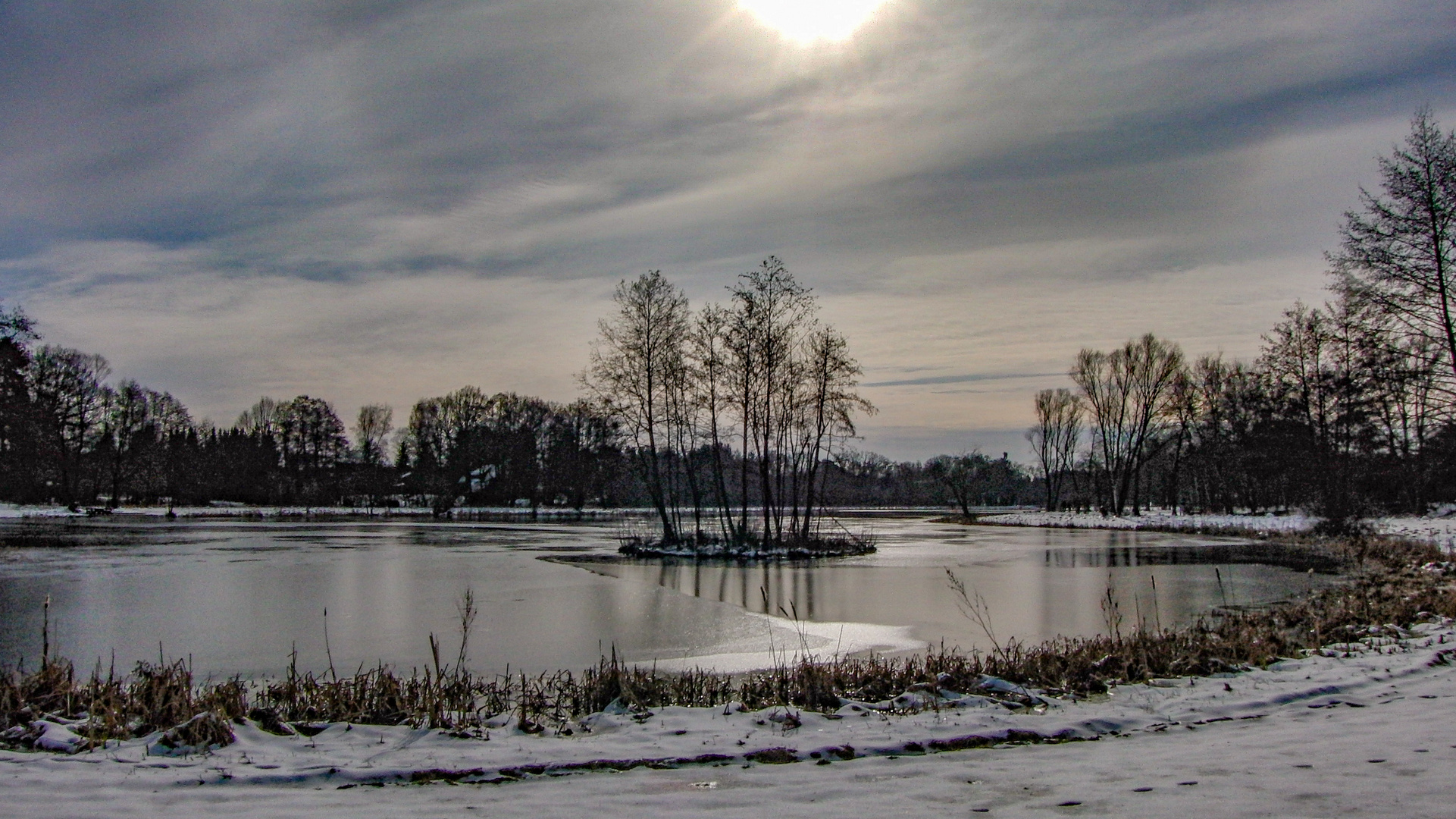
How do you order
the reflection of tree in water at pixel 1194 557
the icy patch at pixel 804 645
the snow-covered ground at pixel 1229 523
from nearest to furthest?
the icy patch at pixel 804 645
the reflection of tree in water at pixel 1194 557
the snow-covered ground at pixel 1229 523

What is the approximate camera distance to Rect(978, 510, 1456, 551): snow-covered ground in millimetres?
28656

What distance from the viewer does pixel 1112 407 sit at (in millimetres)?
62500

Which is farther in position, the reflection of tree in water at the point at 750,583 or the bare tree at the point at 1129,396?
the bare tree at the point at 1129,396

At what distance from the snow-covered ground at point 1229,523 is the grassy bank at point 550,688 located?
1825cm

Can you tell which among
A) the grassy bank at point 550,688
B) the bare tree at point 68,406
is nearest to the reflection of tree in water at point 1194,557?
the grassy bank at point 550,688

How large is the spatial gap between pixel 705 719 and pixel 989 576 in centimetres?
1547

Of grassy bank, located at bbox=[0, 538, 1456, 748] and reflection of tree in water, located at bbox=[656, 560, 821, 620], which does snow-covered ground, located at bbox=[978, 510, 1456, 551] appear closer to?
reflection of tree in water, located at bbox=[656, 560, 821, 620]

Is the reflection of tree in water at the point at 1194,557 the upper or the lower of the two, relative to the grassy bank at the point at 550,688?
lower

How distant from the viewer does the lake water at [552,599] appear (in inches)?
421

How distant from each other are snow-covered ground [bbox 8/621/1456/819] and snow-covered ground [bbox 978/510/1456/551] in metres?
20.8

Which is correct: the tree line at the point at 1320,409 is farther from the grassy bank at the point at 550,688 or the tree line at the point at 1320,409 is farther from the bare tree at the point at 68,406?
the bare tree at the point at 68,406

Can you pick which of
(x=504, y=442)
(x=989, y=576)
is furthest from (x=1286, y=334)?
(x=504, y=442)

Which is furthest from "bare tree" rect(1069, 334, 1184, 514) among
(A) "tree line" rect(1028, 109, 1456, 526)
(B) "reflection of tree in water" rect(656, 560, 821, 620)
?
(B) "reflection of tree in water" rect(656, 560, 821, 620)

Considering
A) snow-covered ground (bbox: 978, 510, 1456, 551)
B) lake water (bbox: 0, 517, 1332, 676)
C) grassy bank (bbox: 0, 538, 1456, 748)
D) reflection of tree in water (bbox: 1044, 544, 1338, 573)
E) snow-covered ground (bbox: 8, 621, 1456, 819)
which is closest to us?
snow-covered ground (bbox: 8, 621, 1456, 819)
